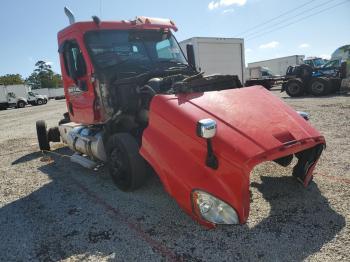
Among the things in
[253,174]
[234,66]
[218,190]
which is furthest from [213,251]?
[234,66]

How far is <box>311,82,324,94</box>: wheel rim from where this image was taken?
16484 millimetres

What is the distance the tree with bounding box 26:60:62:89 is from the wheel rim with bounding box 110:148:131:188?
8701 cm

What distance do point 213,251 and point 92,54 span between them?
3.48 m

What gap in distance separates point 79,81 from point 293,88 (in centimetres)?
1451

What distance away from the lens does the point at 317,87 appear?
657 inches

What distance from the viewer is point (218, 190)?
293 cm

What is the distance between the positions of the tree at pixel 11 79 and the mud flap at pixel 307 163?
80201 mm

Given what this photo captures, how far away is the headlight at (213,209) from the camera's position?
9.52 ft

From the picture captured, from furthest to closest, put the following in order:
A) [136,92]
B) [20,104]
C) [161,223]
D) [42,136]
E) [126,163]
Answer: [20,104] → [42,136] → [136,92] → [126,163] → [161,223]

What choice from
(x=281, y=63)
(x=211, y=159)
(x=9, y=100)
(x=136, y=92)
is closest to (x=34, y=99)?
(x=9, y=100)

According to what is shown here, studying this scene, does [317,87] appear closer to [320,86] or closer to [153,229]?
[320,86]

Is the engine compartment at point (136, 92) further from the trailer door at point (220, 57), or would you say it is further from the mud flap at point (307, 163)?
the trailer door at point (220, 57)

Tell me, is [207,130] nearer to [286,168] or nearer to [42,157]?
[286,168]

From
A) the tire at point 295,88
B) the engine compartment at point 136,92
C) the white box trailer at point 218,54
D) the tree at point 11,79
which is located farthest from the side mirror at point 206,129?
the tree at point 11,79
